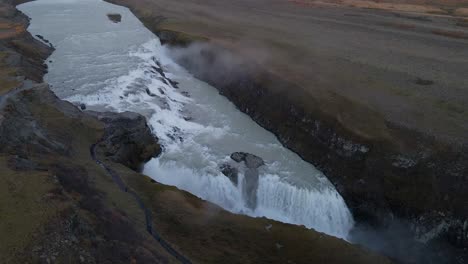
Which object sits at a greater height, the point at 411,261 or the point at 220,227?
the point at 220,227

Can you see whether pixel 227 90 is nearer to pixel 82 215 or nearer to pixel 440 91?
pixel 440 91

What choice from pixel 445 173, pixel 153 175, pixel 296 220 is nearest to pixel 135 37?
pixel 153 175

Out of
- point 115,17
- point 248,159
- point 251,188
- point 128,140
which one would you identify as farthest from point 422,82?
point 115,17

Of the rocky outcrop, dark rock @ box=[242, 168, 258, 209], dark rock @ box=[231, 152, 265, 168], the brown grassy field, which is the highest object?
the brown grassy field

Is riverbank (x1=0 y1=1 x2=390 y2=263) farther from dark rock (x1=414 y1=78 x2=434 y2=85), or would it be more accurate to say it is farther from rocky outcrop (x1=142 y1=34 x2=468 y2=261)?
dark rock (x1=414 y1=78 x2=434 y2=85)

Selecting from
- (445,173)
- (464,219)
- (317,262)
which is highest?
(445,173)

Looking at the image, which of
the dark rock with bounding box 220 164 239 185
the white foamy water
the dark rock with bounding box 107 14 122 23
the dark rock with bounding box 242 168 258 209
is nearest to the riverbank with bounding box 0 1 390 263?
the white foamy water
